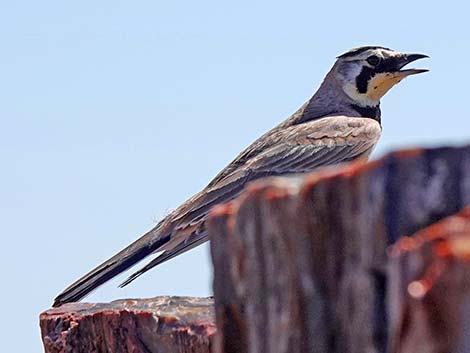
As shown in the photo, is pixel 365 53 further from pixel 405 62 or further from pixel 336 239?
pixel 336 239

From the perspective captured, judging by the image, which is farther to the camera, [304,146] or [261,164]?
[304,146]

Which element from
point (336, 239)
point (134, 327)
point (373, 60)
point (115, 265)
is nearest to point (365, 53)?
point (373, 60)

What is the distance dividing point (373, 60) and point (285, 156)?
1.84 m

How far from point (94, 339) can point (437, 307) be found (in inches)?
144

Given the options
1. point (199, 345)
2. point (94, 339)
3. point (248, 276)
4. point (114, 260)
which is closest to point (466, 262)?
point (248, 276)

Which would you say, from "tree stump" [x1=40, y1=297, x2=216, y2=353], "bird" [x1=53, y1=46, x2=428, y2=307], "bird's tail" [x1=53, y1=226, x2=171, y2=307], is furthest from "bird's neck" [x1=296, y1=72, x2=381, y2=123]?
"tree stump" [x1=40, y1=297, x2=216, y2=353]

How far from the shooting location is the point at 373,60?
531 inches

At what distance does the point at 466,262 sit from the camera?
2.28 m

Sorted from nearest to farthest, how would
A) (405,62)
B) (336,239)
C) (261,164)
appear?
1. (336,239)
2. (261,164)
3. (405,62)

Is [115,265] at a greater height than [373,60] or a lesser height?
lesser

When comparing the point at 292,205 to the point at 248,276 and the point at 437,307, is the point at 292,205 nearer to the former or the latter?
the point at 248,276

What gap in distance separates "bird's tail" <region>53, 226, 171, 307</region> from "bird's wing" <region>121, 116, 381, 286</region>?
150 mm

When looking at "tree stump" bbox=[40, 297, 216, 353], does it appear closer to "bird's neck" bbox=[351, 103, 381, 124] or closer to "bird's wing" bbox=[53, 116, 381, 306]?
"bird's wing" bbox=[53, 116, 381, 306]

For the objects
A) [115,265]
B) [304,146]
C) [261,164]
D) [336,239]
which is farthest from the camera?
[304,146]
